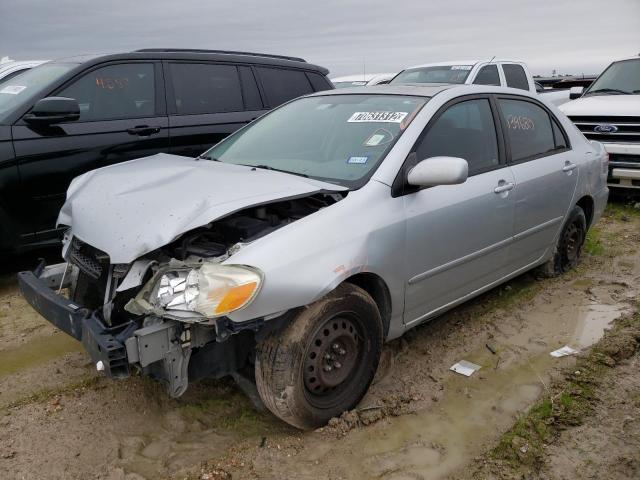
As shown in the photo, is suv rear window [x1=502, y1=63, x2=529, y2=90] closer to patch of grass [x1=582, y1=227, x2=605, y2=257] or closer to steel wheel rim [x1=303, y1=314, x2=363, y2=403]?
patch of grass [x1=582, y1=227, x2=605, y2=257]

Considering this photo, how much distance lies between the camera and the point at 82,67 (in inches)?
201

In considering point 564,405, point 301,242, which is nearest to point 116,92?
point 301,242

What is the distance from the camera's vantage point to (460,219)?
3564 millimetres

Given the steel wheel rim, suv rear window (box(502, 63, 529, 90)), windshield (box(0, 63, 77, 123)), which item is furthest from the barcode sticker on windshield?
suv rear window (box(502, 63, 529, 90))

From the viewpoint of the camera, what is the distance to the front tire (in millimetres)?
2729

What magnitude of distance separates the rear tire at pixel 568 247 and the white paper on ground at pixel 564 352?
47.9 inches


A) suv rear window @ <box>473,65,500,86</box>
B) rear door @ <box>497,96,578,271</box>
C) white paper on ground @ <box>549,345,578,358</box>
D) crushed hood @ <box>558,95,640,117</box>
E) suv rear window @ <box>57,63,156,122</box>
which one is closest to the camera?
white paper on ground @ <box>549,345,578,358</box>

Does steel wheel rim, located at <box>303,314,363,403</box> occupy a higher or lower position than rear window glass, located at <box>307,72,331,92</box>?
lower

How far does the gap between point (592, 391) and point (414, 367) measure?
3.29ft

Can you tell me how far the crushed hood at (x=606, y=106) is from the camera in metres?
7.84

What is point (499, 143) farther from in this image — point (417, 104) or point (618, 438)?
point (618, 438)

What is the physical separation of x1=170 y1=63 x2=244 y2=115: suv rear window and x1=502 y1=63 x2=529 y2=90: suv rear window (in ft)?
19.0

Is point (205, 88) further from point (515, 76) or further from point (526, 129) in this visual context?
point (515, 76)

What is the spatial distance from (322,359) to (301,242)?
608 millimetres
